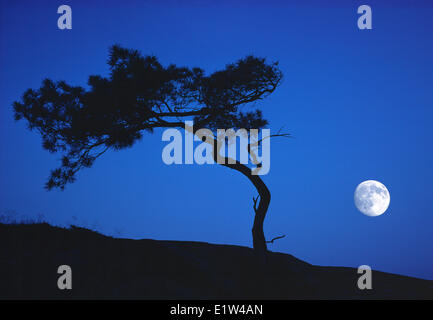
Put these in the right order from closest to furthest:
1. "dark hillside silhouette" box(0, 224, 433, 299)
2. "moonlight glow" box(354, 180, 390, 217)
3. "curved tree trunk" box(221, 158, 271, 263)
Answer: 1. "dark hillside silhouette" box(0, 224, 433, 299)
2. "curved tree trunk" box(221, 158, 271, 263)
3. "moonlight glow" box(354, 180, 390, 217)

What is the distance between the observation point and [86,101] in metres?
15.8

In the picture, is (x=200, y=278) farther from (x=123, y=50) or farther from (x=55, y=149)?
(x=123, y=50)

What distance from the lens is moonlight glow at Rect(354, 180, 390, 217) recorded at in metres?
18.2

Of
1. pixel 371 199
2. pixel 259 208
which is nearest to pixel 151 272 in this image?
pixel 259 208

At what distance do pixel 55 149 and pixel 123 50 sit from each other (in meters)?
4.64

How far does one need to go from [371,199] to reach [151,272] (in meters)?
10.2

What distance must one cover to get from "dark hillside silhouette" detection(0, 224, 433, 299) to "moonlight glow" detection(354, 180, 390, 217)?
10.6 ft

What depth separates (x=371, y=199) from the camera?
1831 centimetres

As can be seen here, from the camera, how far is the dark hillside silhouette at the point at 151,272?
12.5 metres

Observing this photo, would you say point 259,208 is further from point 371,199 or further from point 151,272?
point 371,199

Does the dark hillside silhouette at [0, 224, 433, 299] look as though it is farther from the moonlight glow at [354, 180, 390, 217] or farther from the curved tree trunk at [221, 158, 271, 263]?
the moonlight glow at [354, 180, 390, 217]

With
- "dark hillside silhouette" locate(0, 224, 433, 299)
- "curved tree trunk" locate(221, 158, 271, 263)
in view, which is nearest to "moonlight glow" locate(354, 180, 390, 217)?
"dark hillside silhouette" locate(0, 224, 433, 299)
